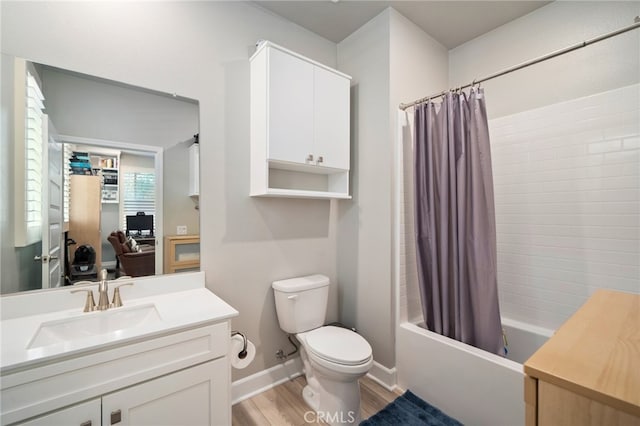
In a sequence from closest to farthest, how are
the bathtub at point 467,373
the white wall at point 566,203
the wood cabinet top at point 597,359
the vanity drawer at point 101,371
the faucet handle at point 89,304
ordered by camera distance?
the wood cabinet top at point 597,359, the vanity drawer at point 101,371, the faucet handle at point 89,304, the bathtub at point 467,373, the white wall at point 566,203

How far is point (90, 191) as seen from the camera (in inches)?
54.6

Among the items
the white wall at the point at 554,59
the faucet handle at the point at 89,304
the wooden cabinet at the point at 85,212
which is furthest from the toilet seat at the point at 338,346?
the white wall at the point at 554,59

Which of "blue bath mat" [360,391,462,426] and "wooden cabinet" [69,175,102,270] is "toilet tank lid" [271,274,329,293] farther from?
"wooden cabinet" [69,175,102,270]

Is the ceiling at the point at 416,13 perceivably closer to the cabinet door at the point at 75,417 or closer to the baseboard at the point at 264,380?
the cabinet door at the point at 75,417

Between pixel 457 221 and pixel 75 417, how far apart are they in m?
1.92

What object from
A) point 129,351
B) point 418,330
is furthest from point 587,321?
point 129,351

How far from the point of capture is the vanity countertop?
3.01ft

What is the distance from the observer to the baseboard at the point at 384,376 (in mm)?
1889

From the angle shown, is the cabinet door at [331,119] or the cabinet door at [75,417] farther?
the cabinet door at [331,119]

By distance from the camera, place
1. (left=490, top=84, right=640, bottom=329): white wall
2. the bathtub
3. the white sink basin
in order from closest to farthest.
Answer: the white sink basin → the bathtub → (left=490, top=84, right=640, bottom=329): white wall

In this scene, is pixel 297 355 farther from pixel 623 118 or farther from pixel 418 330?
pixel 623 118

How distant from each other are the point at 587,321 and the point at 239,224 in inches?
65.1

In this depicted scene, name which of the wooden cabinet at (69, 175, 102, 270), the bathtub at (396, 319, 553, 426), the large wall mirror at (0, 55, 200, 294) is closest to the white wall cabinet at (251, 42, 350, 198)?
the large wall mirror at (0, 55, 200, 294)

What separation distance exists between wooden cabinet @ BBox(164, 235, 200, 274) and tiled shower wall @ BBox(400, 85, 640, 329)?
134cm
